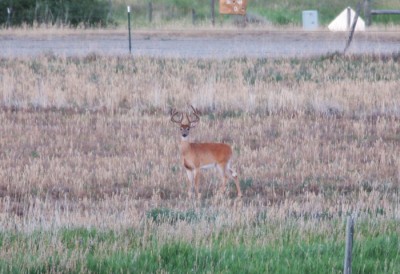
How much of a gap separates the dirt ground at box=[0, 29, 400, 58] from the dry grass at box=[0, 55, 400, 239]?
3518 mm

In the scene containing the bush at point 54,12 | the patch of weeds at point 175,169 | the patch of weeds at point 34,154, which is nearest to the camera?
the patch of weeds at point 175,169

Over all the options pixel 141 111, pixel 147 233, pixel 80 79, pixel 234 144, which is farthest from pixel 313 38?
pixel 147 233

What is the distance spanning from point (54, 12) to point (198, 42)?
12.1 metres

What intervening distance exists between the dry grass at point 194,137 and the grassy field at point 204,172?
4 cm

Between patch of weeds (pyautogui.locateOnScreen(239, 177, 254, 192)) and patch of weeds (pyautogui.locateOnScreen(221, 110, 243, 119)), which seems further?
patch of weeds (pyautogui.locateOnScreen(221, 110, 243, 119))

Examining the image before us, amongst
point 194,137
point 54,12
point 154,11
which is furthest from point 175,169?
point 154,11

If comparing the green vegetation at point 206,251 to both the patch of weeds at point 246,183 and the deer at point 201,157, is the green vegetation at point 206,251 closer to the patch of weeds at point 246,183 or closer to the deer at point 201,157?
the deer at point 201,157

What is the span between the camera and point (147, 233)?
1013 cm

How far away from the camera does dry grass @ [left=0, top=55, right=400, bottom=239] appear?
484 inches

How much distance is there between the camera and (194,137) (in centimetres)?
1736

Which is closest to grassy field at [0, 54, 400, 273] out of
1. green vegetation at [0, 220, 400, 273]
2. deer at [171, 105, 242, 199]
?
green vegetation at [0, 220, 400, 273]

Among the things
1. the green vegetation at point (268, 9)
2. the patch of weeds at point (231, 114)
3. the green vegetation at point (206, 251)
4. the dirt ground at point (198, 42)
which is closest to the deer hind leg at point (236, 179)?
the green vegetation at point (206, 251)

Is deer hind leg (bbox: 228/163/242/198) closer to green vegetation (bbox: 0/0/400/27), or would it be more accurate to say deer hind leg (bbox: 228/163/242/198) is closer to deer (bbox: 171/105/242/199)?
deer (bbox: 171/105/242/199)

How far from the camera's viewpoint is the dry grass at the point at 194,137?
40.4ft
